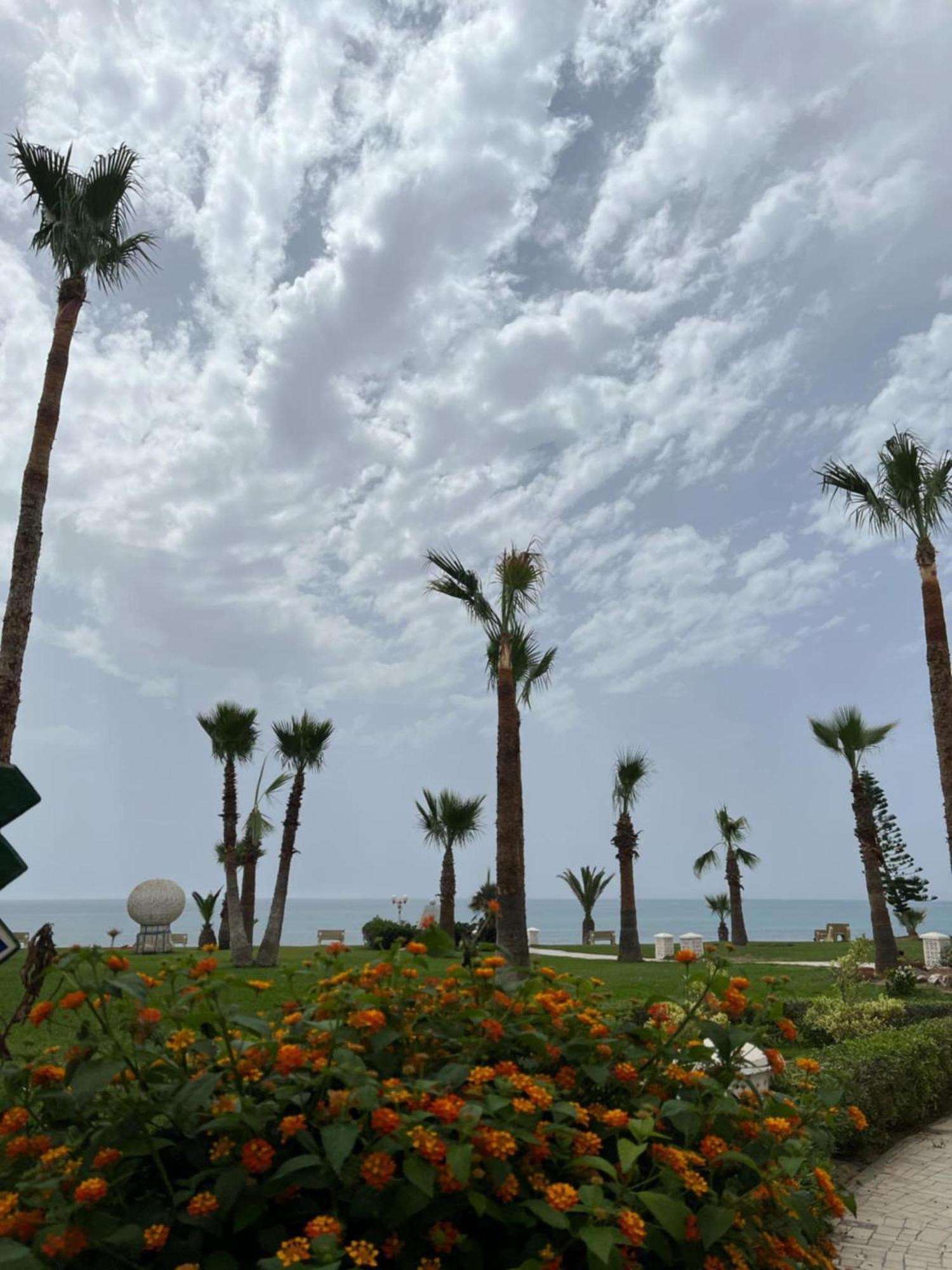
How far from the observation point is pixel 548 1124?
2.00 metres

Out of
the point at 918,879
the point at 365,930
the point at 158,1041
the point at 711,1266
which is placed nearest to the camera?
the point at 711,1266

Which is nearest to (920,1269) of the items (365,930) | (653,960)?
(653,960)

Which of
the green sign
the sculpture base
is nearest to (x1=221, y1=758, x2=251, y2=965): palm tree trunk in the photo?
the sculpture base

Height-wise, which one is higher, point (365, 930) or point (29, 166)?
point (29, 166)

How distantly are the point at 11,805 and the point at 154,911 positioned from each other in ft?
88.1

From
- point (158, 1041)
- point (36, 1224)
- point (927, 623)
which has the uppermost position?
point (927, 623)

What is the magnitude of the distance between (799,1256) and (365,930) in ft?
86.3

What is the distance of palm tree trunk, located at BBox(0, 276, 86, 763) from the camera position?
31.2 ft

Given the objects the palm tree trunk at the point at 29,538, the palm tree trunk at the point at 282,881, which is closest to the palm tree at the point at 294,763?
the palm tree trunk at the point at 282,881

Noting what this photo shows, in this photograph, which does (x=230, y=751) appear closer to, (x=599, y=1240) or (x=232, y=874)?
(x=232, y=874)

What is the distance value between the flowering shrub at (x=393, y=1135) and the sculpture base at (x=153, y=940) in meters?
26.9

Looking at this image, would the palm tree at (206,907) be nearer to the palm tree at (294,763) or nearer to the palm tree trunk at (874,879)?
the palm tree at (294,763)

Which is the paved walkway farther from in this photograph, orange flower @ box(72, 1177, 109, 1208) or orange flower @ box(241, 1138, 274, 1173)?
orange flower @ box(72, 1177, 109, 1208)

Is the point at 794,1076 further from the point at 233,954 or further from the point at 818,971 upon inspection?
the point at 233,954
